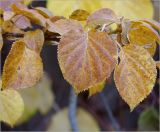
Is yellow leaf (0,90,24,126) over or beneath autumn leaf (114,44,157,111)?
beneath

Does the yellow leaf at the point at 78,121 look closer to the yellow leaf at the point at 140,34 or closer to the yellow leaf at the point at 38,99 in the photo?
the yellow leaf at the point at 38,99

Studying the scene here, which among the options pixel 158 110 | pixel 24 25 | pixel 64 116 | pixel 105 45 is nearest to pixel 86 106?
pixel 64 116

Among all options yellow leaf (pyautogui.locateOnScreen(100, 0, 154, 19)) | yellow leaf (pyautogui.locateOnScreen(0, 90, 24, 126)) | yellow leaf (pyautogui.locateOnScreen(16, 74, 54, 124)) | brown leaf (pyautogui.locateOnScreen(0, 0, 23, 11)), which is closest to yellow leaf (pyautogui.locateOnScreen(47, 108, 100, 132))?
yellow leaf (pyautogui.locateOnScreen(16, 74, 54, 124))

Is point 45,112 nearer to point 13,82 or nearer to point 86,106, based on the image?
point 86,106

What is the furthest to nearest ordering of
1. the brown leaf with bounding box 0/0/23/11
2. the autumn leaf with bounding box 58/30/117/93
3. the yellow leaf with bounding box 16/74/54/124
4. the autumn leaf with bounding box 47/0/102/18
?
the yellow leaf with bounding box 16/74/54/124 → the autumn leaf with bounding box 47/0/102/18 → the brown leaf with bounding box 0/0/23/11 → the autumn leaf with bounding box 58/30/117/93

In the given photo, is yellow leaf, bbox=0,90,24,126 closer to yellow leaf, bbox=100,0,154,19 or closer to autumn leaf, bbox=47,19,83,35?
autumn leaf, bbox=47,19,83,35

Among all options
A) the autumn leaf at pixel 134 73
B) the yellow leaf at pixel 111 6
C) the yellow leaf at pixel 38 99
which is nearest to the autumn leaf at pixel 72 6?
the yellow leaf at pixel 111 6

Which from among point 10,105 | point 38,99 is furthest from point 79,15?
point 38,99

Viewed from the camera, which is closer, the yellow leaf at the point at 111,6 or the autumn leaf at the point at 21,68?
the autumn leaf at the point at 21,68
